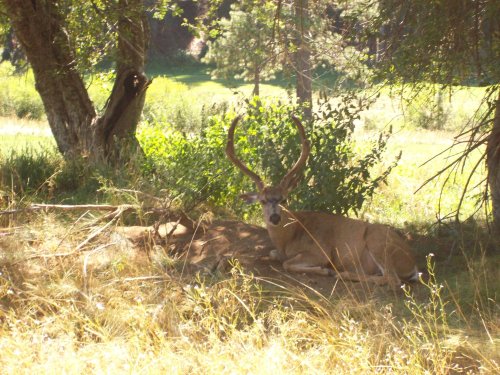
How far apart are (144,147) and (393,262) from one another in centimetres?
659

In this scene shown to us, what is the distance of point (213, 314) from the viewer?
6.66m

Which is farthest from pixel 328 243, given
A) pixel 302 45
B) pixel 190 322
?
pixel 190 322

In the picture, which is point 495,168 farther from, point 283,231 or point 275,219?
point 275,219

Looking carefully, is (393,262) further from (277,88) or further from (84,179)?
(277,88)

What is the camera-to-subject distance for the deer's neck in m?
9.17

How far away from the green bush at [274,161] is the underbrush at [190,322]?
6.54 feet

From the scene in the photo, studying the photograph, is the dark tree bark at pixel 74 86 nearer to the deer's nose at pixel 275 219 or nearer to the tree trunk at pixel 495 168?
the deer's nose at pixel 275 219

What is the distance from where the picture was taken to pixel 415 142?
74.8 ft

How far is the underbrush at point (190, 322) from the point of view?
5.43 metres

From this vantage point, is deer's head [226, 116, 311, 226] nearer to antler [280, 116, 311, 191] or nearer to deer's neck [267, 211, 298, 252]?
antler [280, 116, 311, 191]

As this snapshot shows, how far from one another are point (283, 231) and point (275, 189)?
1.67ft

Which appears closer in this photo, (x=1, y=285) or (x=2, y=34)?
(x=1, y=285)

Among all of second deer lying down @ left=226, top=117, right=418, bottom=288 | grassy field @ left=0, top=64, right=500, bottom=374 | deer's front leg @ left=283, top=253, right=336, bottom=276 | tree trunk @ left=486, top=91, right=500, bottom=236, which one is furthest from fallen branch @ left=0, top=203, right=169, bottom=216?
tree trunk @ left=486, top=91, right=500, bottom=236

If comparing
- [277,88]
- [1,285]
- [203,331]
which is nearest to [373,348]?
[203,331]
